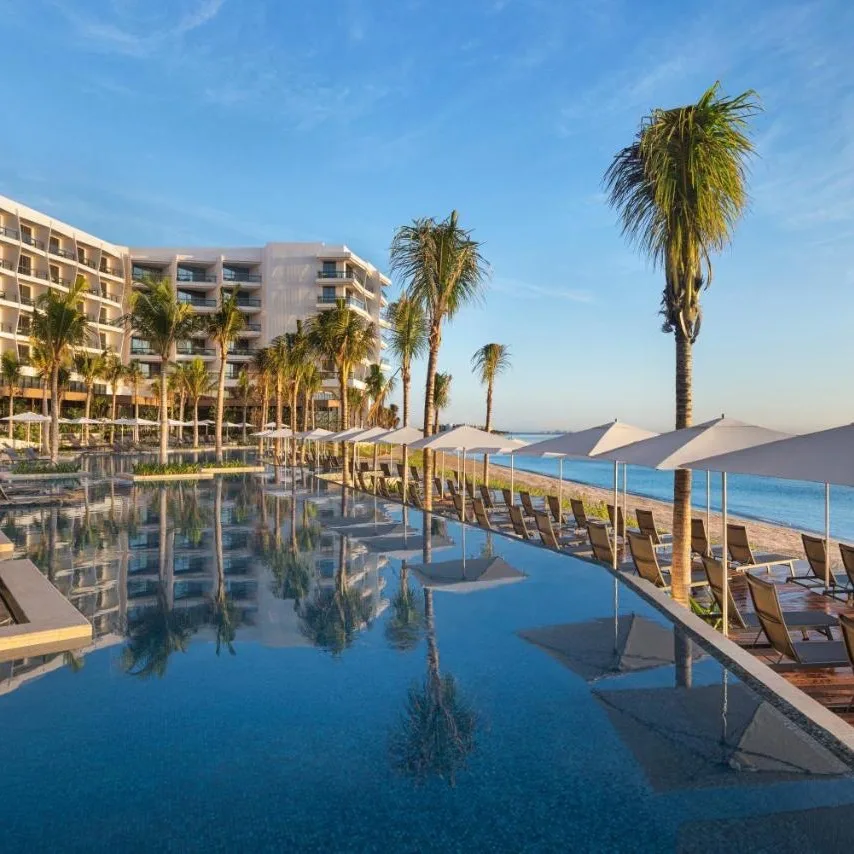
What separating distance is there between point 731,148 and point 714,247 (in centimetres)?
117

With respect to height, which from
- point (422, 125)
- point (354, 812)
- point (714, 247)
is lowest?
point (354, 812)

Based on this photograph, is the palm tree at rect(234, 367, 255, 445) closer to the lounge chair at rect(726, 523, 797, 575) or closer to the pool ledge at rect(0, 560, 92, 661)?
the pool ledge at rect(0, 560, 92, 661)

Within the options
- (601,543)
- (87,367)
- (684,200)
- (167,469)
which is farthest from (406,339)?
(87,367)

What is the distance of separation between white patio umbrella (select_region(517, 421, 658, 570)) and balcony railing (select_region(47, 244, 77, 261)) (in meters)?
57.8

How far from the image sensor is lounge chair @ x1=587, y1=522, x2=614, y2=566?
1023 cm

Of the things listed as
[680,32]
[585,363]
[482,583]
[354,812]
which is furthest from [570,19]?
[585,363]

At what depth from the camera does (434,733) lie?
4.66m

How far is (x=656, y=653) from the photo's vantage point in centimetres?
614

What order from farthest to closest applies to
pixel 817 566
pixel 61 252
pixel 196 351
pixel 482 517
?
pixel 196 351
pixel 61 252
pixel 482 517
pixel 817 566

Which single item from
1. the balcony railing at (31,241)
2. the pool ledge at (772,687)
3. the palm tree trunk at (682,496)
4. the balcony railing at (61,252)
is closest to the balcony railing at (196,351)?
the balcony railing at (61,252)

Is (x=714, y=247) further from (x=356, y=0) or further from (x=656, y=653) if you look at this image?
(x=356, y=0)

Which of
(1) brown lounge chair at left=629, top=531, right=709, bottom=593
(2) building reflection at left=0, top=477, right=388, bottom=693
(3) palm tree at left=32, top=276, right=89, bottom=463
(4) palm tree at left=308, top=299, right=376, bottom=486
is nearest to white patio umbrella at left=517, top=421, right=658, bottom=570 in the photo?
(1) brown lounge chair at left=629, top=531, right=709, bottom=593

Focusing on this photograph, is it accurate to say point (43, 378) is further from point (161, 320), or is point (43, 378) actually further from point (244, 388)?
point (161, 320)

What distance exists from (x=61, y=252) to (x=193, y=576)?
58506 mm
